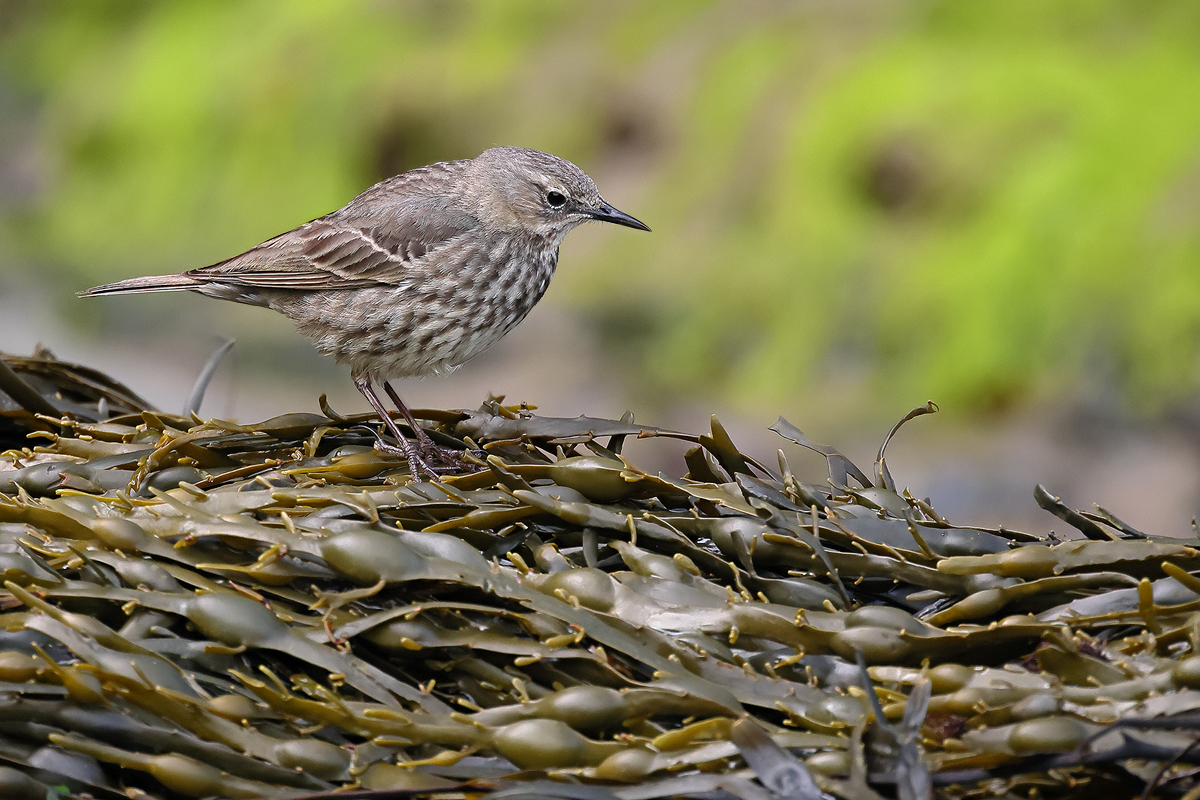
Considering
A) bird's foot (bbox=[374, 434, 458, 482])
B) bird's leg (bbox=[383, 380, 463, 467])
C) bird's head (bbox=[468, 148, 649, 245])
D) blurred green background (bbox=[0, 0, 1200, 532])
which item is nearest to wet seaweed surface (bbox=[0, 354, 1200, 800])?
bird's foot (bbox=[374, 434, 458, 482])

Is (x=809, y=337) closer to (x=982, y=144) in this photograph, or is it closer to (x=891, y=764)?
(x=982, y=144)

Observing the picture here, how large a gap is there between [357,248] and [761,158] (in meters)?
3.17

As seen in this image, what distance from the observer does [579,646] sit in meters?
1.12

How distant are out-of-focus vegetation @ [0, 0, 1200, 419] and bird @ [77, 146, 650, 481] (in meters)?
2.52

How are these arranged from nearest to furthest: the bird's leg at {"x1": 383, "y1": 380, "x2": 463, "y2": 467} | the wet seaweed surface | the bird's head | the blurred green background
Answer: the wet seaweed surface < the bird's leg at {"x1": 383, "y1": 380, "x2": 463, "y2": 467} < the bird's head < the blurred green background

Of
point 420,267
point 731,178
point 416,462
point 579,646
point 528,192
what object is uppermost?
point 731,178

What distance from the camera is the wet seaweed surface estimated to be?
1.00 metres

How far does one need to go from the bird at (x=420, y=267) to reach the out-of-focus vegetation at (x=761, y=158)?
2.52 m

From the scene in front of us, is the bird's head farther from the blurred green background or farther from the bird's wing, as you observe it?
the blurred green background

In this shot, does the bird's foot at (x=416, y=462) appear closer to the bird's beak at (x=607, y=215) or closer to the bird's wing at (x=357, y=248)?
the bird's wing at (x=357, y=248)

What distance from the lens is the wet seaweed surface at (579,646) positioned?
3.27ft

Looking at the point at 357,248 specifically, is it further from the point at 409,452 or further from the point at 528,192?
the point at 409,452

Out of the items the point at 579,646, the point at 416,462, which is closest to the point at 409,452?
the point at 416,462

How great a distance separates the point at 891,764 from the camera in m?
0.99
